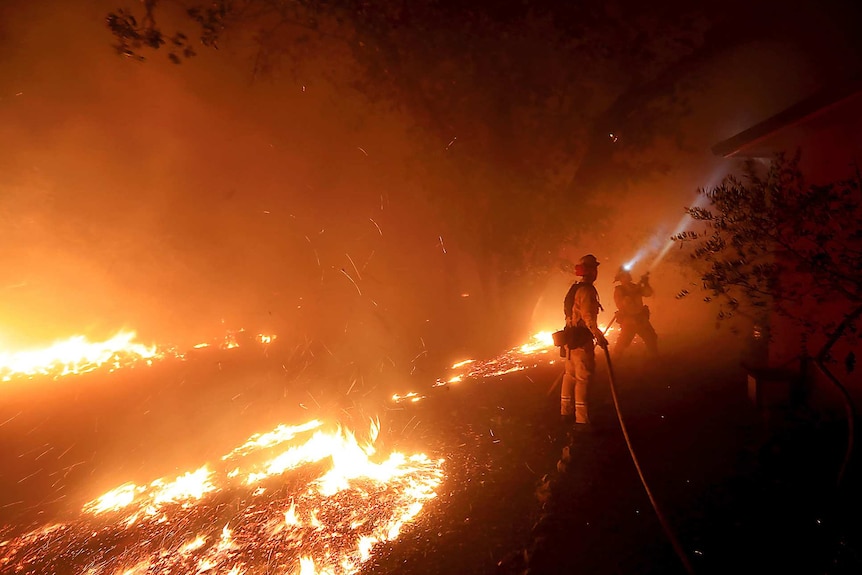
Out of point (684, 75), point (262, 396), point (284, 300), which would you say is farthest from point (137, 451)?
point (684, 75)

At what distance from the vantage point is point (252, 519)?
4.46 meters

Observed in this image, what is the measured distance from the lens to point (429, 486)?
15.5 ft

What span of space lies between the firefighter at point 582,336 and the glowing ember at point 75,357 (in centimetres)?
1308

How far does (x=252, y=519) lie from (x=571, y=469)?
11.8 ft

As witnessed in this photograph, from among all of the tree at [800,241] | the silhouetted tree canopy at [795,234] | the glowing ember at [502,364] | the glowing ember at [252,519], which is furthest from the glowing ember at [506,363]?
the tree at [800,241]

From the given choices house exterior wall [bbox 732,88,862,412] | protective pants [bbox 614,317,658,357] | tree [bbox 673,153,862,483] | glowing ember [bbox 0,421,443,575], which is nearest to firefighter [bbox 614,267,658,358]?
protective pants [bbox 614,317,658,357]

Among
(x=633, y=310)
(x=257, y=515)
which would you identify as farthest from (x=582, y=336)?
(x=257, y=515)

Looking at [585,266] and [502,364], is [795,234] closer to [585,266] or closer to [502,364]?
[585,266]

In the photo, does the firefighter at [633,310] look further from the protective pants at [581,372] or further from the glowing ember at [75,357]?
the glowing ember at [75,357]

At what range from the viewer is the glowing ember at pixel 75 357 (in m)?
11.8

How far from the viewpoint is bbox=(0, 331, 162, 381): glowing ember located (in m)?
11.8

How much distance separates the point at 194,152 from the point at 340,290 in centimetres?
651

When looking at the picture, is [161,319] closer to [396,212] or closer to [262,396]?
[262,396]

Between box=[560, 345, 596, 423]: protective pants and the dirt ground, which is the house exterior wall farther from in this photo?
box=[560, 345, 596, 423]: protective pants
